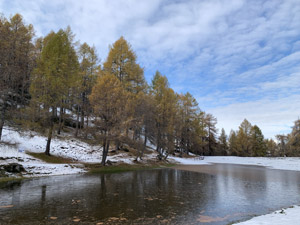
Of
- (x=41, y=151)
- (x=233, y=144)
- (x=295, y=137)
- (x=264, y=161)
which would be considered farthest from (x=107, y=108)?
(x=233, y=144)

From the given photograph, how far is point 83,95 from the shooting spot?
3791 cm

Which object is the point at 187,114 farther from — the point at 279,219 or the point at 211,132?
the point at 279,219

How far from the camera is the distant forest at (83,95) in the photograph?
1860 centimetres

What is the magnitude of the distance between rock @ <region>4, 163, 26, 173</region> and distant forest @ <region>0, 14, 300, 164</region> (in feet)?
10.9

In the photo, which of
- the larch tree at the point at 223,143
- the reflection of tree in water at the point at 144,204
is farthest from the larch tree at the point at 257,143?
the reflection of tree in water at the point at 144,204

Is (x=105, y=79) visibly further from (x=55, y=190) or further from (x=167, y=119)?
A: (x=167, y=119)

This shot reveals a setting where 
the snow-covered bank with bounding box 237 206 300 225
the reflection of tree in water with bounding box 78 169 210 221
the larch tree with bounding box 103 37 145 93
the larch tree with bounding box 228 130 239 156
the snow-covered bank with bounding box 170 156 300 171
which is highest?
the larch tree with bounding box 103 37 145 93

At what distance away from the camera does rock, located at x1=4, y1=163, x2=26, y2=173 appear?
51.6 ft

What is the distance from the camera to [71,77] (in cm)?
2344

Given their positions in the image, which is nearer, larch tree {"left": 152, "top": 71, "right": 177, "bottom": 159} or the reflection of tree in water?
the reflection of tree in water

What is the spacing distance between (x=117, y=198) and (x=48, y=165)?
1098 cm

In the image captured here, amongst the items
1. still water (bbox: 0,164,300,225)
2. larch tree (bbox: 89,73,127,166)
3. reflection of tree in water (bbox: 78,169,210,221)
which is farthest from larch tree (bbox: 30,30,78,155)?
reflection of tree in water (bbox: 78,169,210,221)

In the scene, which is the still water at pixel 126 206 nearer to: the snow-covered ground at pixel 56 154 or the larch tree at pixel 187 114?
the snow-covered ground at pixel 56 154

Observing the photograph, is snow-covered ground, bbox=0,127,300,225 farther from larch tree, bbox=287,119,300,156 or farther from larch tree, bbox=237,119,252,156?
larch tree, bbox=237,119,252,156
